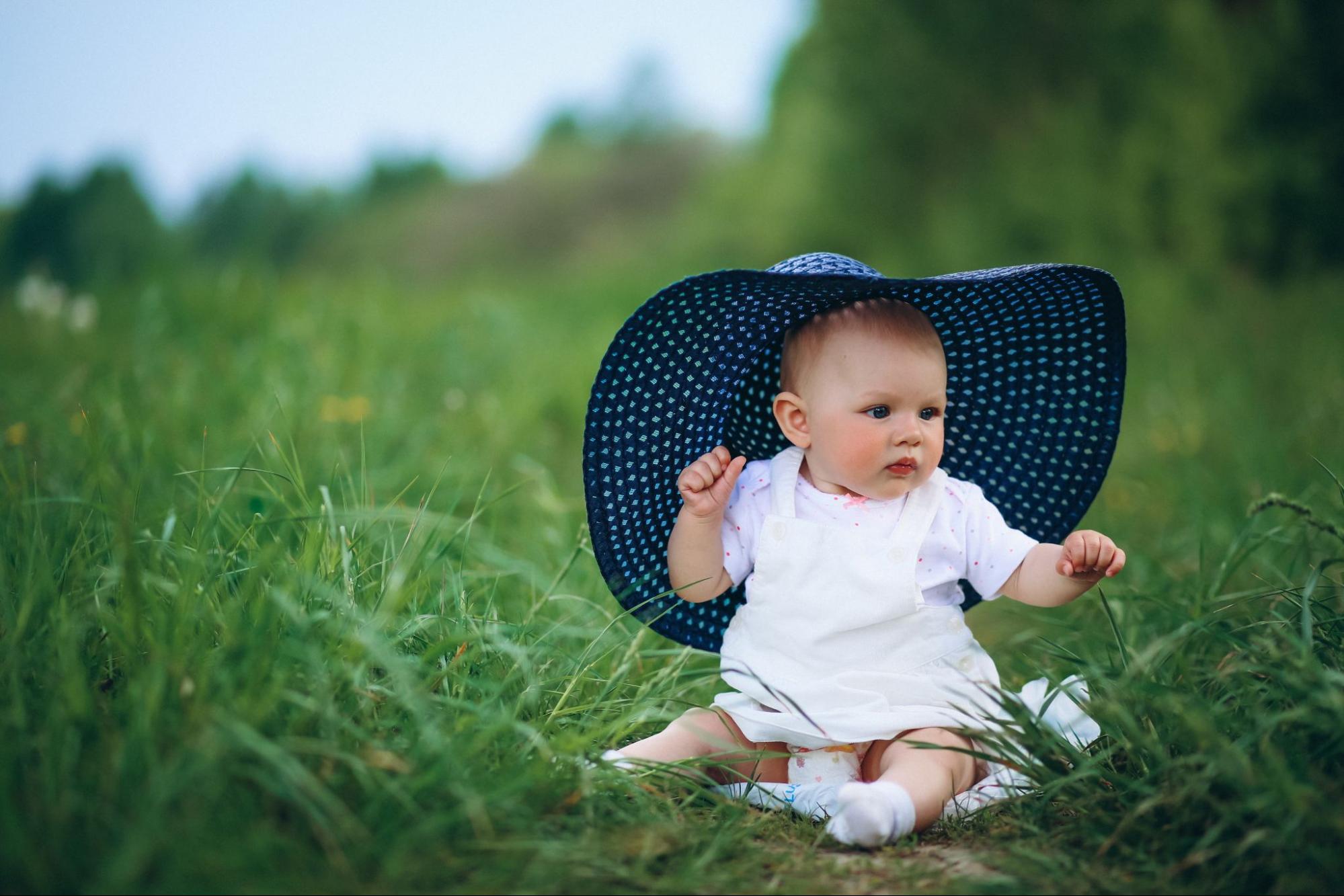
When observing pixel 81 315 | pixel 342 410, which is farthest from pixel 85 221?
pixel 342 410

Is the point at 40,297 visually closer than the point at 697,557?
No

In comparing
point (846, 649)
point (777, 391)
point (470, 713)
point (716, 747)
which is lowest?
point (716, 747)

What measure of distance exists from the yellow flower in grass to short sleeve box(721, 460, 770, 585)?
2328 mm

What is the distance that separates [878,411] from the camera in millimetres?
1940

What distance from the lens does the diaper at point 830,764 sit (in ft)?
6.30

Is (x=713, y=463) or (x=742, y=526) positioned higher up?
(x=713, y=463)

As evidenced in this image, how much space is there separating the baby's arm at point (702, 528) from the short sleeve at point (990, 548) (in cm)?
46

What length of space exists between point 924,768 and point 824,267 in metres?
0.91

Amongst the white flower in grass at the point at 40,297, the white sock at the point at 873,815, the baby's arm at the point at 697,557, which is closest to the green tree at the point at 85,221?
the white flower in grass at the point at 40,297

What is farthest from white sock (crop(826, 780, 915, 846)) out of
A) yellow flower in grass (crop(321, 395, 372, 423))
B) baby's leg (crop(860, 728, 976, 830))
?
yellow flower in grass (crop(321, 395, 372, 423))

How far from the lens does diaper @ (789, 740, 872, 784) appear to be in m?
1.92

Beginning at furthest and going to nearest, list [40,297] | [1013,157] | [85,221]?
1. [85,221]
2. [1013,157]
3. [40,297]

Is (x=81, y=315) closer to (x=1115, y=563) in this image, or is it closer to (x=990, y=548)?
(x=990, y=548)

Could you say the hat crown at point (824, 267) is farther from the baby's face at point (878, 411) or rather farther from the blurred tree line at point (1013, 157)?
the blurred tree line at point (1013, 157)
